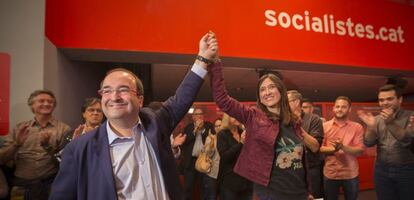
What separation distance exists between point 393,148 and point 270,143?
1.65 meters

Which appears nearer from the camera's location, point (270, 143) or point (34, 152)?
point (270, 143)

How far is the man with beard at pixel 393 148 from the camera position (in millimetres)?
2568

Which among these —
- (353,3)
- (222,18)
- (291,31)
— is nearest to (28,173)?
(222,18)

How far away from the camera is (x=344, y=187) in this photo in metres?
3.14

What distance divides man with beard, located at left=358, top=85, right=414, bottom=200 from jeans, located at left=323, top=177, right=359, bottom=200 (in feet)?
1.18

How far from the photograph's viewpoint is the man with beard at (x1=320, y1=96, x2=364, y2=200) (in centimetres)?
308

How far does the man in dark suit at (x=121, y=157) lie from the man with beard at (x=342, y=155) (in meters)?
2.25

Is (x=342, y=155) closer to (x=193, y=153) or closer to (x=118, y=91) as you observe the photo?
(x=193, y=153)

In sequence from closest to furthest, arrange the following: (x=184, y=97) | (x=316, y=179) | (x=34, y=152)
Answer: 1. (x=184, y=97)
2. (x=34, y=152)
3. (x=316, y=179)

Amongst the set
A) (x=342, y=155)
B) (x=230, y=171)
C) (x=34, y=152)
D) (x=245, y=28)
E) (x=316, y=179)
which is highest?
(x=245, y=28)

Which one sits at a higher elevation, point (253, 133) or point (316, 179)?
point (253, 133)

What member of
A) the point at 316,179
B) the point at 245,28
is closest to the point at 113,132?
the point at 316,179

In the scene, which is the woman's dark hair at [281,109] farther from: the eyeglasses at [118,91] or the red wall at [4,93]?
the red wall at [4,93]

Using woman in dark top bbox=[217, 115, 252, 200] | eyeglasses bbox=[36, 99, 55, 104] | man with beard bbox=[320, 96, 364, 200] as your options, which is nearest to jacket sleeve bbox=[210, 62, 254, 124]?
woman in dark top bbox=[217, 115, 252, 200]
